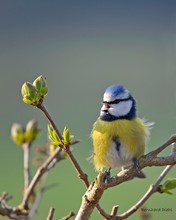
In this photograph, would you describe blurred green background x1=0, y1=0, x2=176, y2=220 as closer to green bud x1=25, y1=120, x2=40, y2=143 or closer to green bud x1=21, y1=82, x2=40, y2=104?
green bud x1=25, y1=120, x2=40, y2=143

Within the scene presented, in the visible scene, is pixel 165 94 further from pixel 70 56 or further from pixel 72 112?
pixel 70 56

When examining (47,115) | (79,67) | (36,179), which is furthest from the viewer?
(79,67)

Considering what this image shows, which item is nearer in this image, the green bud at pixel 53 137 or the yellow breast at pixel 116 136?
the green bud at pixel 53 137

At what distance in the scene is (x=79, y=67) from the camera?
898cm

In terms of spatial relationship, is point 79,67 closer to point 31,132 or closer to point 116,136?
point 116,136

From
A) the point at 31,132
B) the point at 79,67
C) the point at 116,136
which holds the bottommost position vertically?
the point at 79,67

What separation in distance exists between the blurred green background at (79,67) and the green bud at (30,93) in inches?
78.9

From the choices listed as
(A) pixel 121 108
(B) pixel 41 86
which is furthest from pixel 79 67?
(B) pixel 41 86

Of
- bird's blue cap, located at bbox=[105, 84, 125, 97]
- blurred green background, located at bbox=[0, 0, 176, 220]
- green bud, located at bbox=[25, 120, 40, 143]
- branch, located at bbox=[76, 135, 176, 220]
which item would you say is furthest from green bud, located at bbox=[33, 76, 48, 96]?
blurred green background, located at bbox=[0, 0, 176, 220]

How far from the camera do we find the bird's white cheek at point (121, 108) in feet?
5.47

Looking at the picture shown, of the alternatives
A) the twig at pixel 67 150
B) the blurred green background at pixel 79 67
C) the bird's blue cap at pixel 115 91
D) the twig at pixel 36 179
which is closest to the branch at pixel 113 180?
the twig at pixel 67 150

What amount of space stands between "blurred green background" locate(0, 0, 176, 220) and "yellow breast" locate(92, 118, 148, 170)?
1.43m

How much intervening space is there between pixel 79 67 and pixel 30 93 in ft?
25.9

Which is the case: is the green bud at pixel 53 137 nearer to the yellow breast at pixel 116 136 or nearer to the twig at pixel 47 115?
the twig at pixel 47 115
